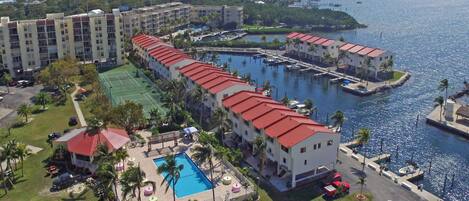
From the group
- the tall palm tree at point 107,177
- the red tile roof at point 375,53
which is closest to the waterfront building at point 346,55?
the red tile roof at point 375,53

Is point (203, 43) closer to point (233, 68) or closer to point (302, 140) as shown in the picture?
point (233, 68)

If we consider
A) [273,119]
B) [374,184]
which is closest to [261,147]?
[273,119]

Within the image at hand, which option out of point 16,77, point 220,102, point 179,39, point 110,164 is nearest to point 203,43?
point 179,39

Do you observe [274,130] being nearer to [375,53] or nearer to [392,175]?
[392,175]

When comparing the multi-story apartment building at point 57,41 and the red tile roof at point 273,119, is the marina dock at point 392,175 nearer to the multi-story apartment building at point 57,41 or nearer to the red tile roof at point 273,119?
the red tile roof at point 273,119

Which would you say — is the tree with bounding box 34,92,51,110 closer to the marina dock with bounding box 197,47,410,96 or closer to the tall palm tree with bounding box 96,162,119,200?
the tall palm tree with bounding box 96,162,119,200
